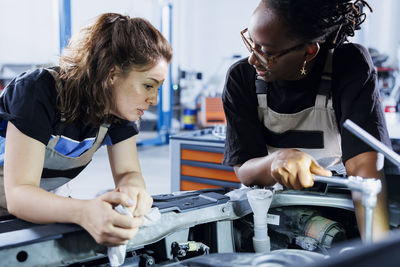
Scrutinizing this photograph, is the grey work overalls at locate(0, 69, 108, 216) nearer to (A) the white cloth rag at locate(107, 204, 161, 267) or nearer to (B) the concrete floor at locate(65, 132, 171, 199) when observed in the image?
(A) the white cloth rag at locate(107, 204, 161, 267)

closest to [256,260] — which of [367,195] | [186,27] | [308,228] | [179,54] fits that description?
[367,195]

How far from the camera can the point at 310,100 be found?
1161mm

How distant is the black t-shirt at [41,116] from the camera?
0.91m

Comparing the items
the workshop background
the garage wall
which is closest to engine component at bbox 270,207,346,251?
the workshop background

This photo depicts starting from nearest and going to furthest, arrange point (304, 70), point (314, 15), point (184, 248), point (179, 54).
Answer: point (184, 248) < point (314, 15) < point (304, 70) < point (179, 54)

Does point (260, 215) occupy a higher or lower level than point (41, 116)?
lower

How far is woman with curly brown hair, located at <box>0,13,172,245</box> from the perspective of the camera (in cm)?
86

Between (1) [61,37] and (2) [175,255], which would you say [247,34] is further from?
(1) [61,37]

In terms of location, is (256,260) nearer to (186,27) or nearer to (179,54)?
(179,54)

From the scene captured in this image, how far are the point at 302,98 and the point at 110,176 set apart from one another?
280 centimetres

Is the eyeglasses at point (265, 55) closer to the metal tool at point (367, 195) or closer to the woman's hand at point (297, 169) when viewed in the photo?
the woman's hand at point (297, 169)

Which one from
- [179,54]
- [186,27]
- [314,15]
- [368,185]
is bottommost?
[368,185]

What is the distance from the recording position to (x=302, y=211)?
1027mm

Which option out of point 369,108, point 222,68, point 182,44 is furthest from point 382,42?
point 369,108
